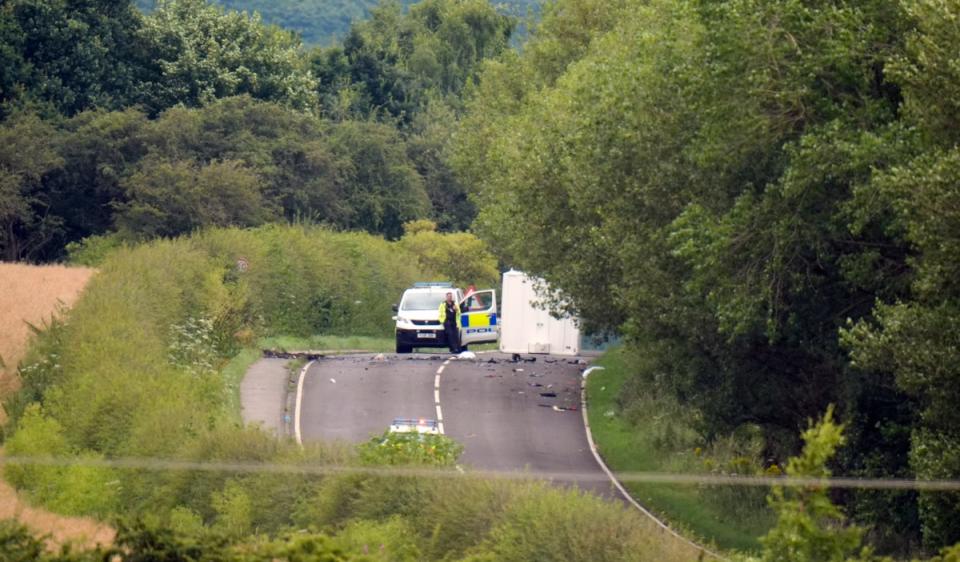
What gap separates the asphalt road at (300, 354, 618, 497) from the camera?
2477 centimetres

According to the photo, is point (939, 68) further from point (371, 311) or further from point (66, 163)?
point (66, 163)

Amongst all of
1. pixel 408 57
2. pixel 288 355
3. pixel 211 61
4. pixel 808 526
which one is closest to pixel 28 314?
pixel 288 355

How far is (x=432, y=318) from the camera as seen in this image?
1547 inches

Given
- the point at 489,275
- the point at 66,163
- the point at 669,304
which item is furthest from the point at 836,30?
the point at 489,275

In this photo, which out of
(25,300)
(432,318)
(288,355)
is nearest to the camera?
(25,300)

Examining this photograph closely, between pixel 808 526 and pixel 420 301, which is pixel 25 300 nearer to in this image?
pixel 420 301

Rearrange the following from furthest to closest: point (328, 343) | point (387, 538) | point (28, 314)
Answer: point (328, 343) < point (28, 314) < point (387, 538)

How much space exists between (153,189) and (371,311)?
8.39 meters

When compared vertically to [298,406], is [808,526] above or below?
above

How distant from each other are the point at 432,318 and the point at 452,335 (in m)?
0.73

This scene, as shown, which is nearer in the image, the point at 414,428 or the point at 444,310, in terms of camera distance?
the point at 414,428

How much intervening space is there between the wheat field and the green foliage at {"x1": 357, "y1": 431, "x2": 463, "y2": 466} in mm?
3522

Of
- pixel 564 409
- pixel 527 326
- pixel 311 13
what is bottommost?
pixel 564 409

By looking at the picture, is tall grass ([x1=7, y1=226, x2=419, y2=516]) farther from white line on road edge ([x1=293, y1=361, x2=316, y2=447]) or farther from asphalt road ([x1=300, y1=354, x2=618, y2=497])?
asphalt road ([x1=300, y1=354, x2=618, y2=497])
